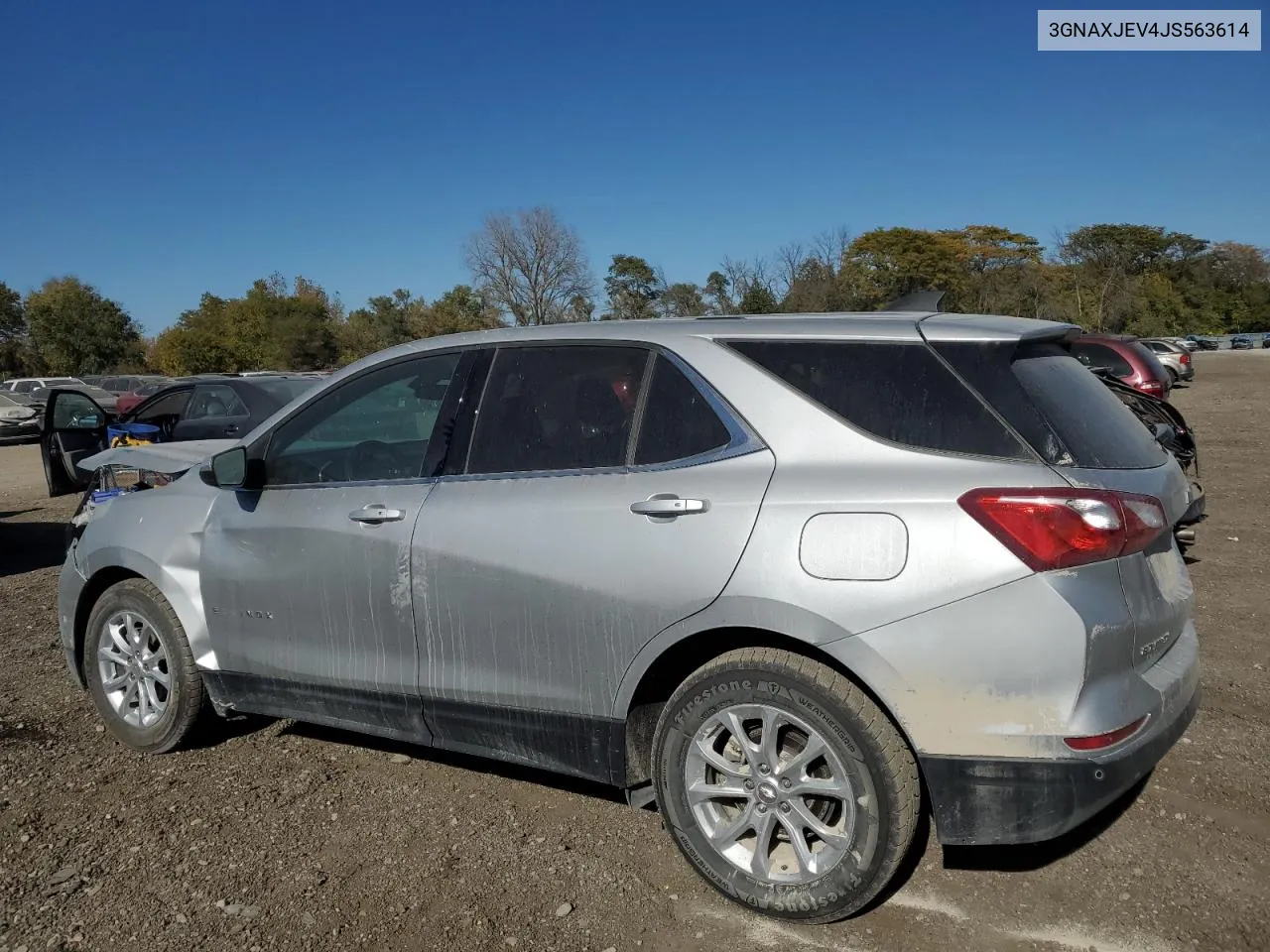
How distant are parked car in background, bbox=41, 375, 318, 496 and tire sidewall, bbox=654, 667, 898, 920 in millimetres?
7690

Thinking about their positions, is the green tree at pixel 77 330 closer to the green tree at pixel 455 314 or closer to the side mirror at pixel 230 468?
the green tree at pixel 455 314

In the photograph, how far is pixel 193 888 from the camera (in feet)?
10.5

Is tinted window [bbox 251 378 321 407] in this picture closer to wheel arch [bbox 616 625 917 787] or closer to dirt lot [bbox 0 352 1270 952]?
dirt lot [bbox 0 352 1270 952]

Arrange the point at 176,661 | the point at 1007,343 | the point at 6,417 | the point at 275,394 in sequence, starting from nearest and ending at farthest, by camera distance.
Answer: the point at 1007,343, the point at 176,661, the point at 275,394, the point at 6,417

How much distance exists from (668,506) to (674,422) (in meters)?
0.31

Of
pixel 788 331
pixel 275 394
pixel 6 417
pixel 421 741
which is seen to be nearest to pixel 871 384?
pixel 788 331

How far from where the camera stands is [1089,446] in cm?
272

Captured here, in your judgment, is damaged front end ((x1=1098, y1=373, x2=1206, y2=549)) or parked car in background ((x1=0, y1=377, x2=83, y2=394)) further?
parked car in background ((x1=0, y1=377, x2=83, y2=394))

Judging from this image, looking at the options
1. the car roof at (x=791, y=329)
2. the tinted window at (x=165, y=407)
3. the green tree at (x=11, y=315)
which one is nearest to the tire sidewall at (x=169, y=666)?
the car roof at (x=791, y=329)

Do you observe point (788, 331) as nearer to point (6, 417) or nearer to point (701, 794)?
point (701, 794)

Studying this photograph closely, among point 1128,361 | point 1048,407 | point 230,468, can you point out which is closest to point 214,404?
point 230,468

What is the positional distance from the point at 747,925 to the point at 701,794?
40cm

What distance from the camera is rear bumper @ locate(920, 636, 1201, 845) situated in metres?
2.49

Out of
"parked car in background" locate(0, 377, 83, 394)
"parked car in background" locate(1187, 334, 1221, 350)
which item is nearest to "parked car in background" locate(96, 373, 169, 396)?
"parked car in background" locate(0, 377, 83, 394)
